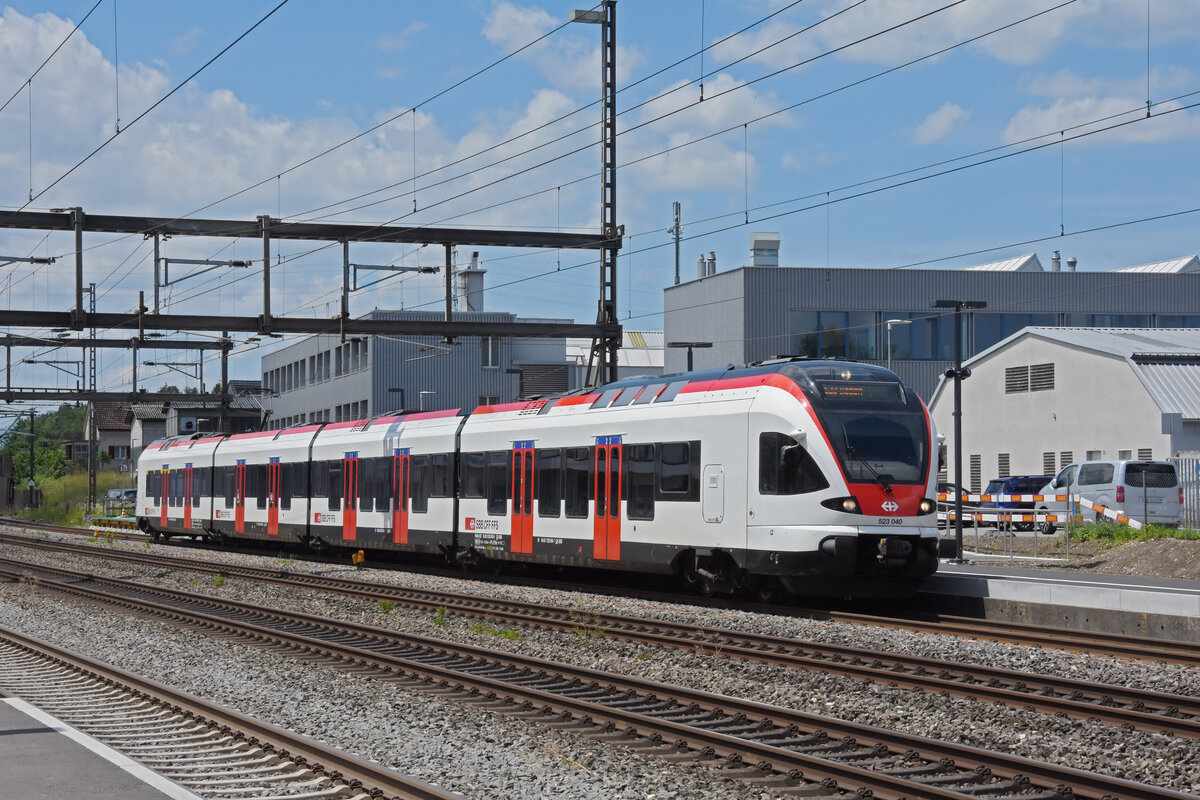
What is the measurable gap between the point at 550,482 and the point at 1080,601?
9.05 m

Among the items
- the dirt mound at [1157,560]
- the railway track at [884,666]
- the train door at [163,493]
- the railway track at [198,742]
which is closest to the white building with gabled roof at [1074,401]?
the dirt mound at [1157,560]

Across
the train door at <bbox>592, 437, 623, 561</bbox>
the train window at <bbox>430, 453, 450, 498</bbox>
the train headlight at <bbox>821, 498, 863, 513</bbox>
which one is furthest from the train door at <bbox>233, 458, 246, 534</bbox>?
the train headlight at <bbox>821, 498, 863, 513</bbox>

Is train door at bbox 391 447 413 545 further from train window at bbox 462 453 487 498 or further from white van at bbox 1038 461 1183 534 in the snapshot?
white van at bbox 1038 461 1183 534

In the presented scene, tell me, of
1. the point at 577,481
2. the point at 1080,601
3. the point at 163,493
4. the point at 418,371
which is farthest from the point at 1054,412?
the point at 418,371

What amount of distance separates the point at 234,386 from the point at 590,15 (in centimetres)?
8546

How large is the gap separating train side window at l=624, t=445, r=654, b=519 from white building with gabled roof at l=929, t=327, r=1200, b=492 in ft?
75.0

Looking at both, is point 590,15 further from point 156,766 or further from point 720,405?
point 156,766

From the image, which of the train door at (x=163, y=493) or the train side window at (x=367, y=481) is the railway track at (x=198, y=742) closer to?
the train side window at (x=367, y=481)

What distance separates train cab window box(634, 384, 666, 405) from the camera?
2111 centimetres

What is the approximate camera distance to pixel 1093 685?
444 inches

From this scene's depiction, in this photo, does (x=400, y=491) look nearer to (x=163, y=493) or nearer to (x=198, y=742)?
(x=198, y=742)

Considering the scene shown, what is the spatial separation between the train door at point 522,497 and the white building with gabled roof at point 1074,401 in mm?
22196

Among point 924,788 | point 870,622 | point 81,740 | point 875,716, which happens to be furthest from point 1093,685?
point 81,740

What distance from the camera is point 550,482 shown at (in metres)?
23.2
